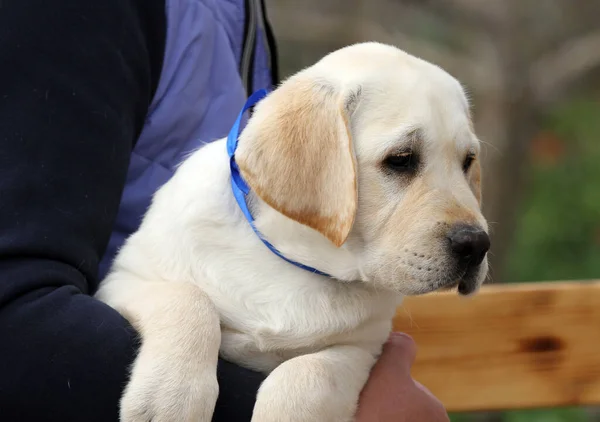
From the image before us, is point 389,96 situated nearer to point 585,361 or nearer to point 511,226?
point 585,361

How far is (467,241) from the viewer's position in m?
1.54

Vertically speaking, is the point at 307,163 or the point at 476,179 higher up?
A: the point at 307,163

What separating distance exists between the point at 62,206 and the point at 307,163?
438 mm

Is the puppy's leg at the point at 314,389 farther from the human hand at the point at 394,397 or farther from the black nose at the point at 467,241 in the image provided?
the black nose at the point at 467,241

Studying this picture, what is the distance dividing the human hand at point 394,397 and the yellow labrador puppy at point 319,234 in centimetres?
3

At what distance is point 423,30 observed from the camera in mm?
5363

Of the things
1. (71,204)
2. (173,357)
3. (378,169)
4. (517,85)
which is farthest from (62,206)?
(517,85)

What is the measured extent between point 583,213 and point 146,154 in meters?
5.10

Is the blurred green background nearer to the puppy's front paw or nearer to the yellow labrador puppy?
the yellow labrador puppy

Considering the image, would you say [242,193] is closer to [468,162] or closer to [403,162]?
[403,162]

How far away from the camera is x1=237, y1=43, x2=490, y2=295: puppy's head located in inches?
60.2

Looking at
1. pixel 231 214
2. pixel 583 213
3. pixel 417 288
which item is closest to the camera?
pixel 417 288

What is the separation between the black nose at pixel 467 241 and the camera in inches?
60.6

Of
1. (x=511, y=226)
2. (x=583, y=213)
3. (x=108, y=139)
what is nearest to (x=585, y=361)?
(x=108, y=139)
